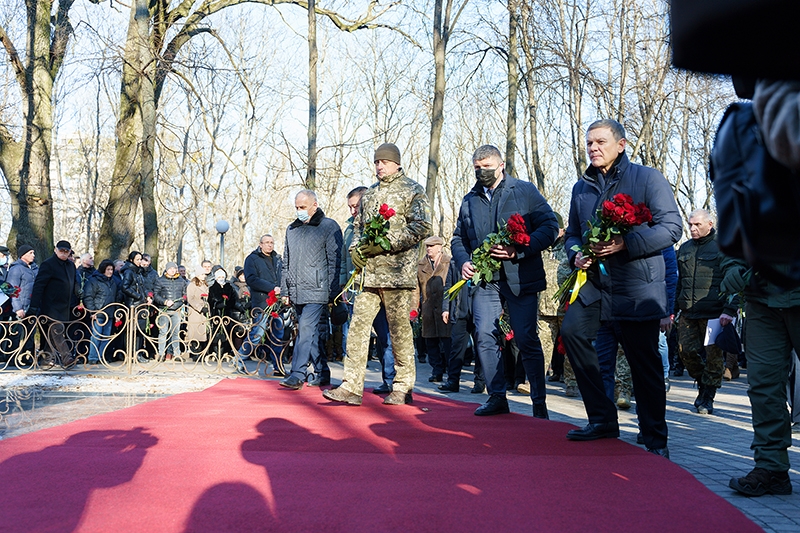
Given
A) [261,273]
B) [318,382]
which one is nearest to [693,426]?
[318,382]

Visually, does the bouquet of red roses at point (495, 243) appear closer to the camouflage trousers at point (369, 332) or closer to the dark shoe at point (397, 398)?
the camouflage trousers at point (369, 332)

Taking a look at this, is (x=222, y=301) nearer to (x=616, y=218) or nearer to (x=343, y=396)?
(x=343, y=396)

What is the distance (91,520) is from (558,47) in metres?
21.0

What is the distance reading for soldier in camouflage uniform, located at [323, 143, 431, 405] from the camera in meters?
8.01

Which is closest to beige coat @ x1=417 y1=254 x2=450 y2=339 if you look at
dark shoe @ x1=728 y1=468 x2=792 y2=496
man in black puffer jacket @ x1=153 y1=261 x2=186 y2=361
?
man in black puffer jacket @ x1=153 y1=261 x2=186 y2=361

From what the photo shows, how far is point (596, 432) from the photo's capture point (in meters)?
5.90

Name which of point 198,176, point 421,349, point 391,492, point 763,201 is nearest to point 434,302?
point 421,349

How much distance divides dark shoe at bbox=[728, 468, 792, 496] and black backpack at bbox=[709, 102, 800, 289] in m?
2.96

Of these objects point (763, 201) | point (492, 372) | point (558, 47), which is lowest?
point (492, 372)

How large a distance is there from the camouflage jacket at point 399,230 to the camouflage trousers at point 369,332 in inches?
6.1

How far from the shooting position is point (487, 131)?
41594 millimetres

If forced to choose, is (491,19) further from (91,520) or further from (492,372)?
(91,520)

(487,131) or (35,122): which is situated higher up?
(487,131)

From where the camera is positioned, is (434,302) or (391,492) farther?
(434,302)
